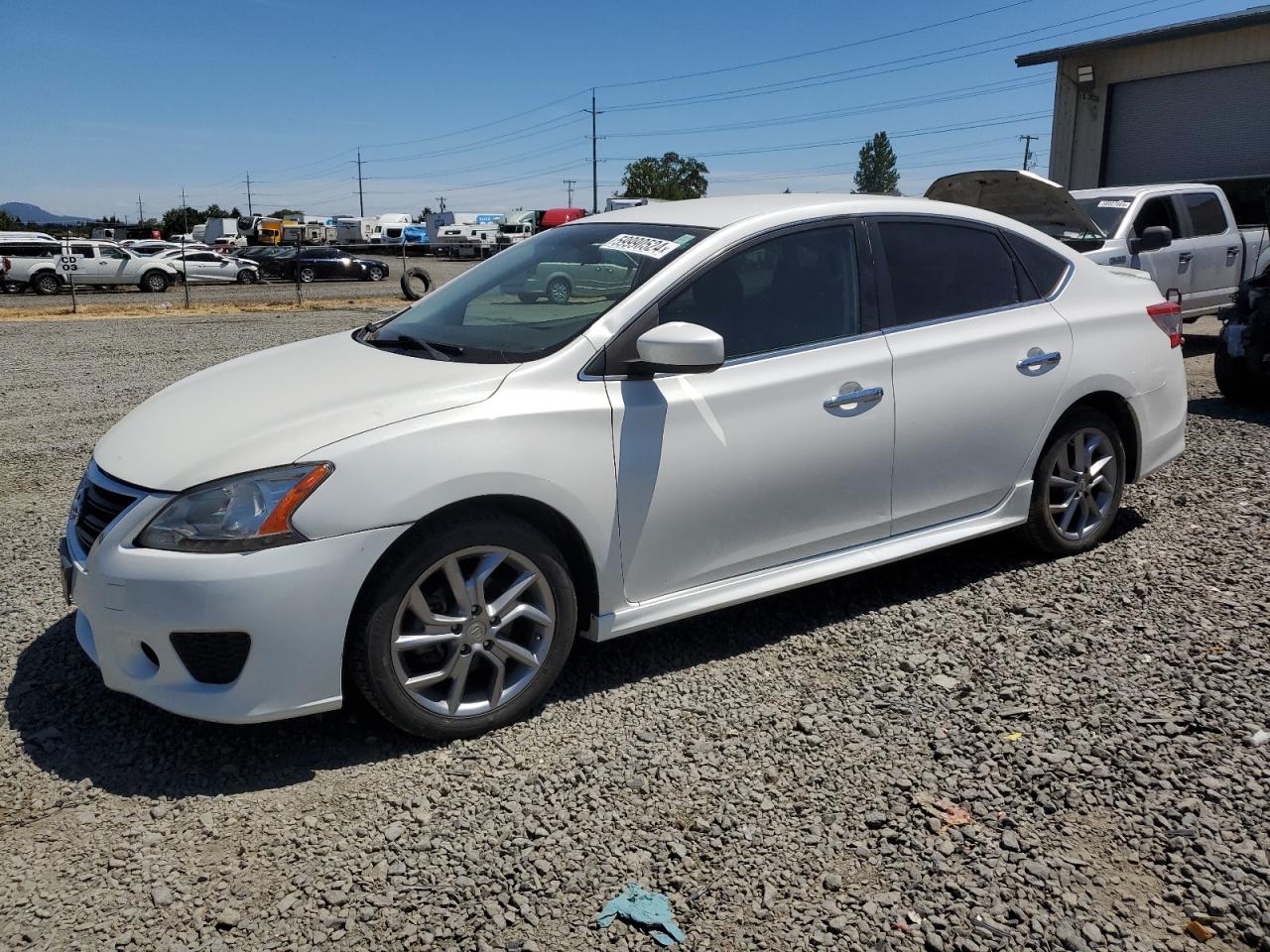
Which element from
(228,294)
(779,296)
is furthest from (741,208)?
(228,294)

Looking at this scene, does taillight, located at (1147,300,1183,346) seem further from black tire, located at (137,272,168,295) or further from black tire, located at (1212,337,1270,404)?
black tire, located at (137,272,168,295)

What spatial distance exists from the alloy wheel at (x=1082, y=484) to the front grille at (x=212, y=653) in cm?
344

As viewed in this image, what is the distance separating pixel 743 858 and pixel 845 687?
109 cm

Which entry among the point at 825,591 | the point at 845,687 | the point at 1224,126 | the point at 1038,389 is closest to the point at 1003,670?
the point at 845,687

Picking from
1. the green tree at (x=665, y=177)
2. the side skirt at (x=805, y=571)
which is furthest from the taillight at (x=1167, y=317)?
the green tree at (x=665, y=177)

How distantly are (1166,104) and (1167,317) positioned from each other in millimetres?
19077

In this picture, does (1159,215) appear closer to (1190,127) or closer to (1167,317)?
(1167,317)

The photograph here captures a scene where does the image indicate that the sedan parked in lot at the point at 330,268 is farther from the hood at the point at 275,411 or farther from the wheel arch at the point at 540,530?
the wheel arch at the point at 540,530

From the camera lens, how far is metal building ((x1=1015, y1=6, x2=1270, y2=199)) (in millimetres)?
19484

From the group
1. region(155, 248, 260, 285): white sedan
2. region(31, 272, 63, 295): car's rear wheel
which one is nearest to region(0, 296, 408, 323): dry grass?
region(31, 272, 63, 295): car's rear wheel

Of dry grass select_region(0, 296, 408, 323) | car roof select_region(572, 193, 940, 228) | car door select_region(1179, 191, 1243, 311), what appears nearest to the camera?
car roof select_region(572, 193, 940, 228)

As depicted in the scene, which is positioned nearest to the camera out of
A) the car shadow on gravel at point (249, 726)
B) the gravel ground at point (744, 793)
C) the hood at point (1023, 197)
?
the gravel ground at point (744, 793)

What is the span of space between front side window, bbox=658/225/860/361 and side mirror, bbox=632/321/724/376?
25cm

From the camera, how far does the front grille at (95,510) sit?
124 inches
